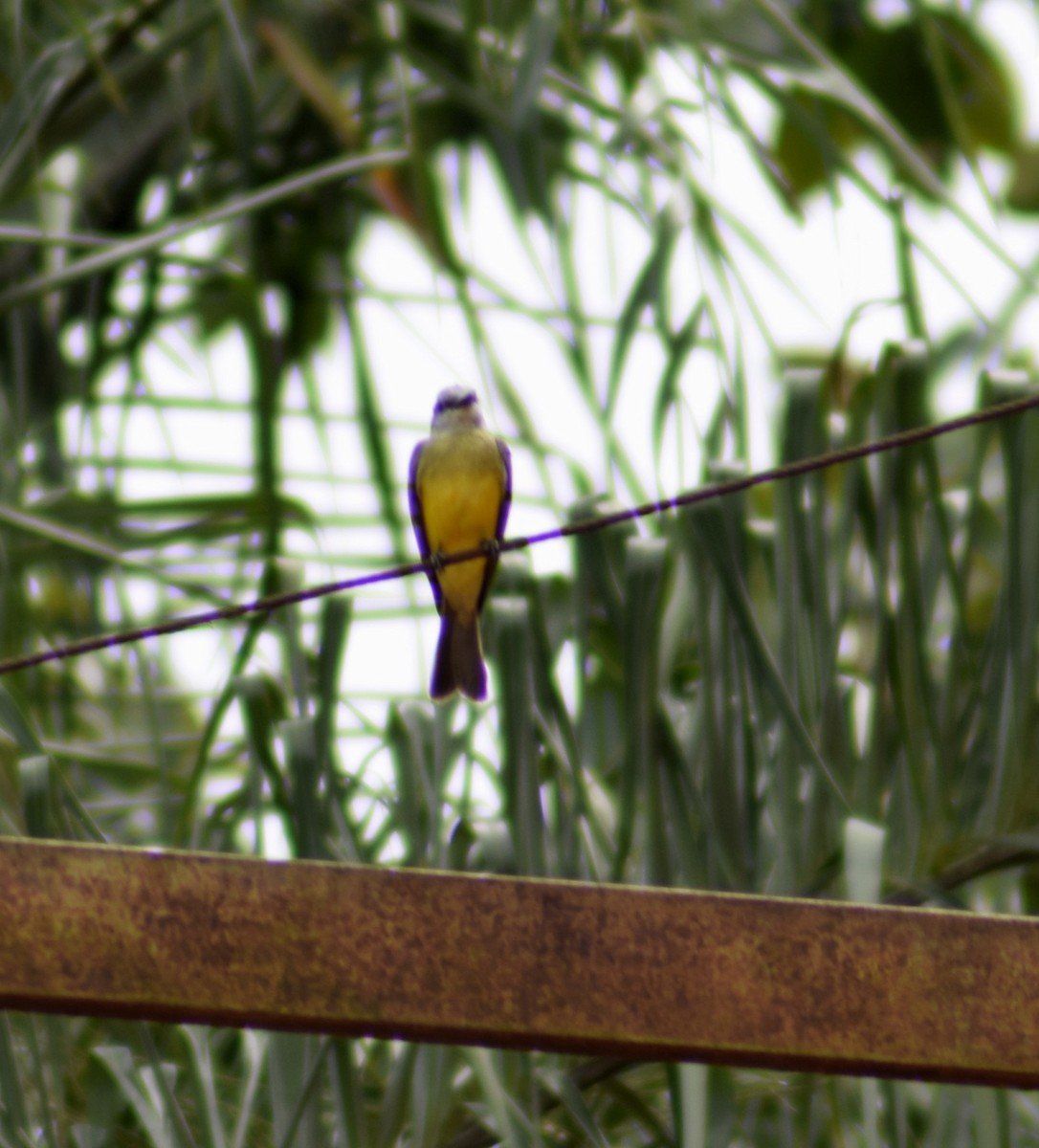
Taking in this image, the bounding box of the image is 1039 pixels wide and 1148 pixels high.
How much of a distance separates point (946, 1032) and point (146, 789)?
286 cm

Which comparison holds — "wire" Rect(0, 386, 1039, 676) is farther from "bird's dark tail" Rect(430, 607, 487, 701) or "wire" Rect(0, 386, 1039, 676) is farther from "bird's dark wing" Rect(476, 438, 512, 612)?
"bird's dark wing" Rect(476, 438, 512, 612)

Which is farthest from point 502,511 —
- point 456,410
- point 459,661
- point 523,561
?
point 523,561

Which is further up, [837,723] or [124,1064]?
[837,723]

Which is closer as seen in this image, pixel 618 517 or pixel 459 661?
pixel 618 517

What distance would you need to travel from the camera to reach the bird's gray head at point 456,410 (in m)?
5.07

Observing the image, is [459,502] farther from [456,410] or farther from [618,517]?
[618,517]

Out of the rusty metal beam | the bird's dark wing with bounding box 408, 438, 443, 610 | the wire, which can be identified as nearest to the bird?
the bird's dark wing with bounding box 408, 438, 443, 610

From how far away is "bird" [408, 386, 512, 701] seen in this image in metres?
4.88

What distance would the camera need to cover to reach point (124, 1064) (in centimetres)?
247

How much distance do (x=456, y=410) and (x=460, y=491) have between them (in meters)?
0.38

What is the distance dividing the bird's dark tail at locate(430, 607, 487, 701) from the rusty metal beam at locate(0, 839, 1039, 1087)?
2048 mm

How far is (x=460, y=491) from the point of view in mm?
4887

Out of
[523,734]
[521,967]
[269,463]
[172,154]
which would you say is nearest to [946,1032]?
[521,967]

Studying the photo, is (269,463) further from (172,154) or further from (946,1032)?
(946,1032)
